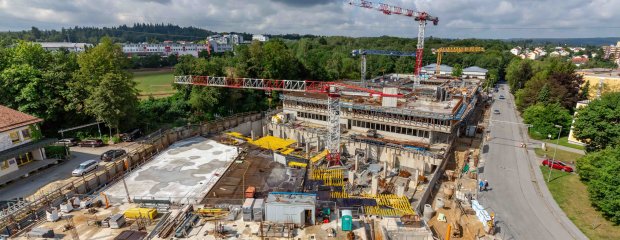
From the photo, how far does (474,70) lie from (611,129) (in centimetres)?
9203

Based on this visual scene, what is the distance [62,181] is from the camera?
116 ft

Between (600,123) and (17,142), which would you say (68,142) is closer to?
(17,142)

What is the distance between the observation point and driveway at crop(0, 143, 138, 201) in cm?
3316

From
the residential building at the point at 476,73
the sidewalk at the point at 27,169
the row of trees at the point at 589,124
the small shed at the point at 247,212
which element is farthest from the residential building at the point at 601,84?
the sidewalk at the point at 27,169

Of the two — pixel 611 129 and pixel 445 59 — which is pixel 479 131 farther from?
pixel 445 59

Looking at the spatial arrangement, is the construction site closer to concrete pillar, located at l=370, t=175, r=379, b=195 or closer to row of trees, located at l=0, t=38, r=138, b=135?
concrete pillar, located at l=370, t=175, r=379, b=195

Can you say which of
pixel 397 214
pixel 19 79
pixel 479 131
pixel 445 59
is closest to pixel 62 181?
pixel 19 79

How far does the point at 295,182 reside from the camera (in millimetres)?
34406

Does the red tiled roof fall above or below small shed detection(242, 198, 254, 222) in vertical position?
above

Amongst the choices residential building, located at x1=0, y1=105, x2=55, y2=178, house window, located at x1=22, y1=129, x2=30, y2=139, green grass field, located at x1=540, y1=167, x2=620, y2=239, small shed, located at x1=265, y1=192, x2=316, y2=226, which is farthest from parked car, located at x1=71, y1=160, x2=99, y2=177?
green grass field, located at x1=540, y1=167, x2=620, y2=239

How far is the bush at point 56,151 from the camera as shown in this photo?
4103 centimetres

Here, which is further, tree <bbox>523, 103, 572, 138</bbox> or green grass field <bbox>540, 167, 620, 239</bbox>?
tree <bbox>523, 103, 572, 138</bbox>

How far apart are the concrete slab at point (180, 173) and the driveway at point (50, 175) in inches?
311

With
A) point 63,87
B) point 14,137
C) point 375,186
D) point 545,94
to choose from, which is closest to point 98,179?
point 14,137
